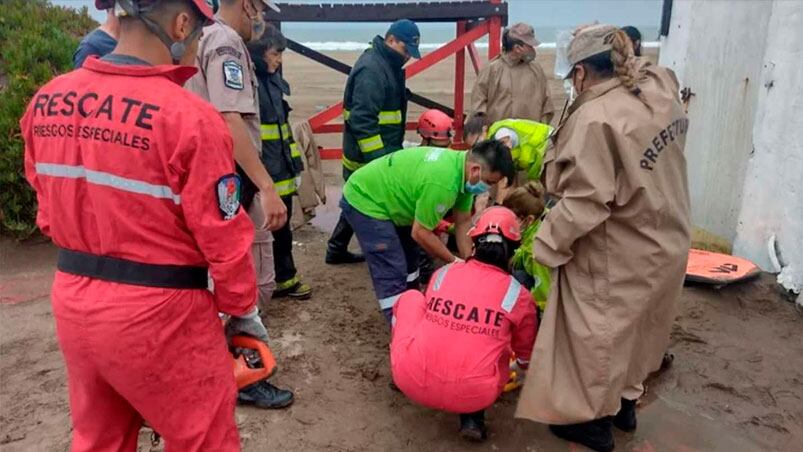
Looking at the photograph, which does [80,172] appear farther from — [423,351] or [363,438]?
[363,438]

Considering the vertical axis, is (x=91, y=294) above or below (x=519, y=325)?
above

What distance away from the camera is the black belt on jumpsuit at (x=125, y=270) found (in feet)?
6.00

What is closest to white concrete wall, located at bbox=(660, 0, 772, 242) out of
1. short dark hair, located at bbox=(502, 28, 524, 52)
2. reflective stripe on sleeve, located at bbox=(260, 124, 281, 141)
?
short dark hair, located at bbox=(502, 28, 524, 52)

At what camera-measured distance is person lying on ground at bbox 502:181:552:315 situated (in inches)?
136

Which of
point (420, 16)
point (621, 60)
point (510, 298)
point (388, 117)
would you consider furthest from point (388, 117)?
point (621, 60)

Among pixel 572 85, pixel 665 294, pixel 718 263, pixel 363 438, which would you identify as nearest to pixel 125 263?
pixel 363 438

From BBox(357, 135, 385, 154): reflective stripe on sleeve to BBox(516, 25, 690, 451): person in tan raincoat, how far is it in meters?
2.10

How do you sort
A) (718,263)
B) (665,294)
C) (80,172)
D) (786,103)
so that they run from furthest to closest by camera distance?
(718,263) < (786,103) < (665,294) < (80,172)

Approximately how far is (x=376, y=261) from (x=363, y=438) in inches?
42.1

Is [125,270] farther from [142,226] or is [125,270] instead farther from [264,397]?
[264,397]

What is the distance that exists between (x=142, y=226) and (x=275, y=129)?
7.71ft

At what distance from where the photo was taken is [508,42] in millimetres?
5594

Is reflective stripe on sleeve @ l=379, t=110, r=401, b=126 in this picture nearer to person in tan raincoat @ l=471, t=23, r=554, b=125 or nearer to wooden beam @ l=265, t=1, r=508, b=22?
person in tan raincoat @ l=471, t=23, r=554, b=125

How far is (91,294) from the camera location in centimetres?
183
